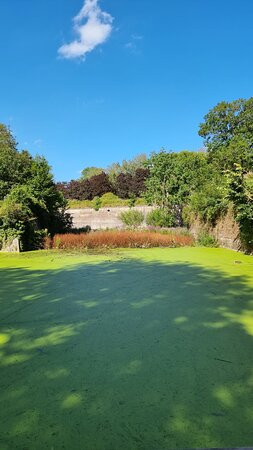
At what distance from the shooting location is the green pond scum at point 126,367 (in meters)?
1.34

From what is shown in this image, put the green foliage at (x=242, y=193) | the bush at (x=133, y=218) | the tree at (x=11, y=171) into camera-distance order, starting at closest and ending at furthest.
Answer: the green foliage at (x=242, y=193)
the tree at (x=11, y=171)
the bush at (x=133, y=218)

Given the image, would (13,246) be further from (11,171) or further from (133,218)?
(133,218)

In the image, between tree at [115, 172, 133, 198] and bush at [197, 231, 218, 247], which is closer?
bush at [197, 231, 218, 247]

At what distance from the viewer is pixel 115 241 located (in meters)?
9.70

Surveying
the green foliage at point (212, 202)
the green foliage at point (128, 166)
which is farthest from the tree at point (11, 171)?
the green foliage at point (128, 166)

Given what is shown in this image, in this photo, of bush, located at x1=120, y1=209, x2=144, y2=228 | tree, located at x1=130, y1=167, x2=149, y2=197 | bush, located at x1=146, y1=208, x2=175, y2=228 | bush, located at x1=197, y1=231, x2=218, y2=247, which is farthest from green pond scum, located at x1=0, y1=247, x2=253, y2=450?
tree, located at x1=130, y1=167, x2=149, y2=197

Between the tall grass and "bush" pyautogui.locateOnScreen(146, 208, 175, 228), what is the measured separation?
3.87 meters

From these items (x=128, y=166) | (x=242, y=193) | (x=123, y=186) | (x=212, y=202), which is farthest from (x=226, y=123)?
(x=128, y=166)

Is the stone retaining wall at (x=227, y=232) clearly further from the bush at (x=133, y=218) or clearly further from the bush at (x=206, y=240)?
the bush at (x=133, y=218)

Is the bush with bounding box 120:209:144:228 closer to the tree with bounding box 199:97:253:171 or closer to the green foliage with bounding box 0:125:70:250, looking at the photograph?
the green foliage with bounding box 0:125:70:250

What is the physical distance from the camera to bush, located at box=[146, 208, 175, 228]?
14.3 m

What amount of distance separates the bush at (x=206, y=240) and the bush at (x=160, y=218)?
3.82 meters

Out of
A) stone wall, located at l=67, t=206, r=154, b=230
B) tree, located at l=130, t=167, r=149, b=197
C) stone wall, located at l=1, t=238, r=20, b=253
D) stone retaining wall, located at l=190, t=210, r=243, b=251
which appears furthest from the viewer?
tree, located at l=130, t=167, r=149, b=197

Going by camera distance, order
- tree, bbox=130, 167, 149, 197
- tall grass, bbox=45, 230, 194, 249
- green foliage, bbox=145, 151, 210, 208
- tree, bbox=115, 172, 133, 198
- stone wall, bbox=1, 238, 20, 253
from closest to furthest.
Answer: stone wall, bbox=1, 238, 20, 253 → tall grass, bbox=45, 230, 194, 249 → green foliage, bbox=145, 151, 210, 208 → tree, bbox=130, 167, 149, 197 → tree, bbox=115, 172, 133, 198
